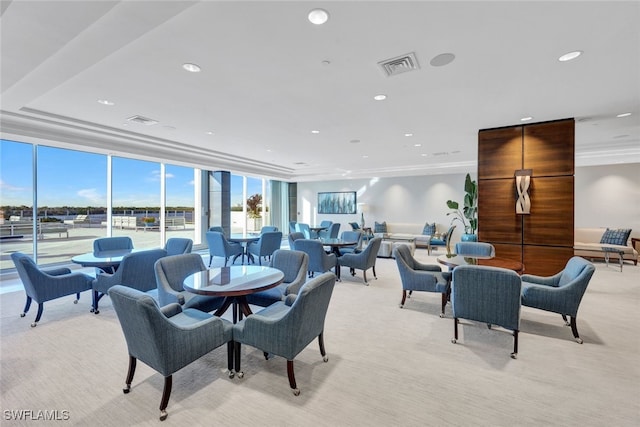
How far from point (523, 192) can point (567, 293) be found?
7.13ft

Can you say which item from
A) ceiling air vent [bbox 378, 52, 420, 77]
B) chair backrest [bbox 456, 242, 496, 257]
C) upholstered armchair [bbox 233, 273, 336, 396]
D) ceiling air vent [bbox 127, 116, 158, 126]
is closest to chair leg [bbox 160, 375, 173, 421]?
upholstered armchair [bbox 233, 273, 336, 396]

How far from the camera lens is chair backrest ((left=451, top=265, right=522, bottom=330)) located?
263 centimetres

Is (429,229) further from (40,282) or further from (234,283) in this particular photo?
(40,282)

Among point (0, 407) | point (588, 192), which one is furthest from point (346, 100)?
point (588, 192)

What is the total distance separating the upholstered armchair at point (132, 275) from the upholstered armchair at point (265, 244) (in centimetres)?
273

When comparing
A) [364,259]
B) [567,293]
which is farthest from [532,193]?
[364,259]

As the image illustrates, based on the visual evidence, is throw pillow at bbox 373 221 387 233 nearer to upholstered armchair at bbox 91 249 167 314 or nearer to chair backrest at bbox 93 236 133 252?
chair backrest at bbox 93 236 133 252

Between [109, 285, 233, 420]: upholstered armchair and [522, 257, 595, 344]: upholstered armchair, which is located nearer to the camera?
[109, 285, 233, 420]: upholstered armchair

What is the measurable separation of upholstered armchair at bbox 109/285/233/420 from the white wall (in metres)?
9.64

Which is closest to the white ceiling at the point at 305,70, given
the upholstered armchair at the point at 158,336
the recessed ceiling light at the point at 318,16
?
the recessed ceiling light at the point at 318,16

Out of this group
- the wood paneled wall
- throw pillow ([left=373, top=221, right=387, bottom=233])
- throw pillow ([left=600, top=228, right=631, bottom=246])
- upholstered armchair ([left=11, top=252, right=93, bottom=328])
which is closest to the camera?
upholstered armchair ([left=11, top=252, right=93, bottom=328])

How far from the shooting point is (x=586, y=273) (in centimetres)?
285

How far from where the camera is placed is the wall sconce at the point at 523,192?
4.57m

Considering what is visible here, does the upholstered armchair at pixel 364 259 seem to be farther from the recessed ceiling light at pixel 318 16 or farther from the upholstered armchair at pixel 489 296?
the recessed ceiling light at pixel 318 16
